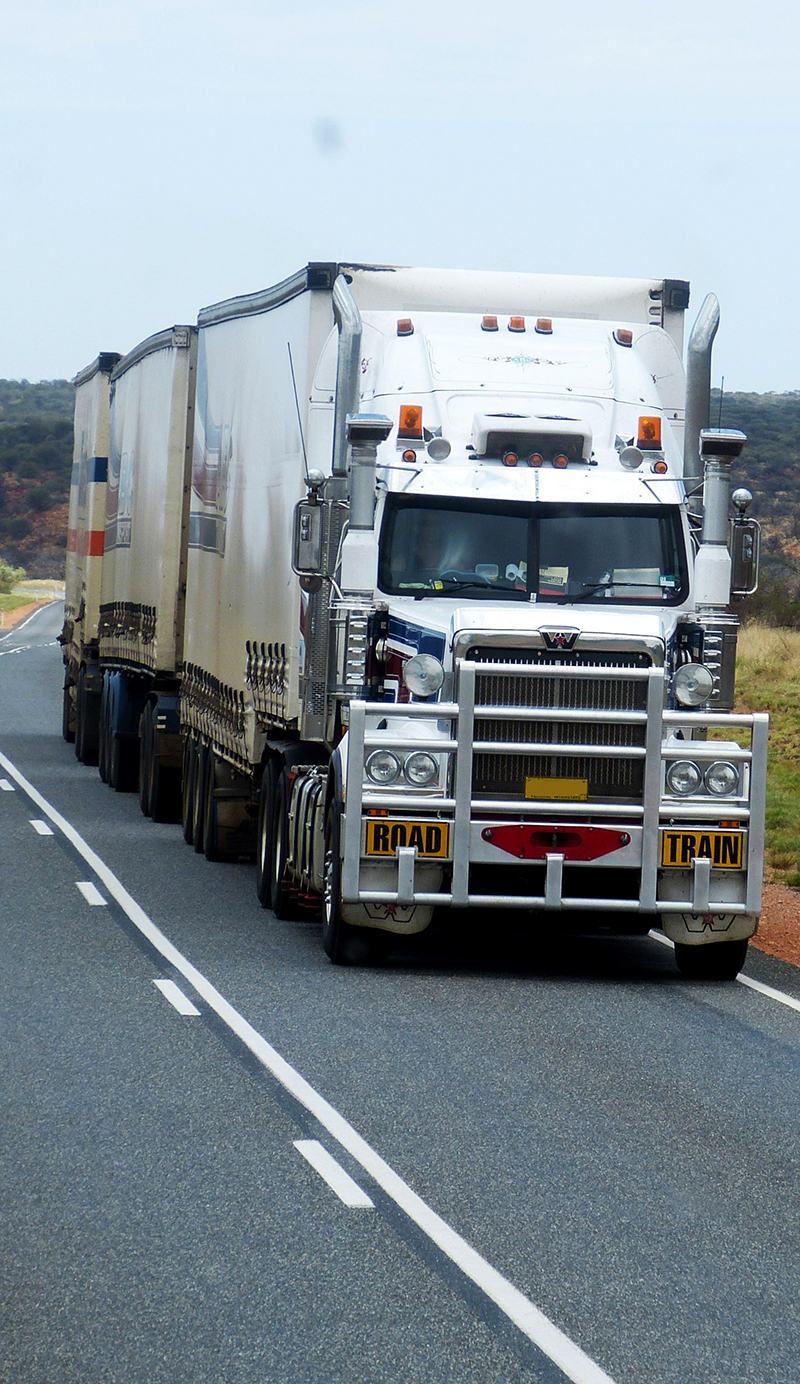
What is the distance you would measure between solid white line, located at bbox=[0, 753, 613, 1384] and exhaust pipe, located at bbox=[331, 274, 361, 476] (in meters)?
3.23

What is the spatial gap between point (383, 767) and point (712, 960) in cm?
240

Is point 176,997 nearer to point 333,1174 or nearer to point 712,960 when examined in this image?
point 712,960

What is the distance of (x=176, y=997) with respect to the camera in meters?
10.7

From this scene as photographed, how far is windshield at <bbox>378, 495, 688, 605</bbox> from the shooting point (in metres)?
12.1

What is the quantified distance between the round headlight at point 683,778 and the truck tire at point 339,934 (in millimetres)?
1906

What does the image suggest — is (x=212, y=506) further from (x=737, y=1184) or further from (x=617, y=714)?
(x=737, y=1184)

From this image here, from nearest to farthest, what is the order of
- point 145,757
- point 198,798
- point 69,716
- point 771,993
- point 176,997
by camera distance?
point 176,997, point 771,993, point 198,798, point 145,757, point 69,716

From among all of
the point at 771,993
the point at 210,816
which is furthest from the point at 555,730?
the point at 210,816

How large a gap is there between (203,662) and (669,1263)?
1222 cm

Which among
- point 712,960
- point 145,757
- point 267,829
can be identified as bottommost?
point 712,960

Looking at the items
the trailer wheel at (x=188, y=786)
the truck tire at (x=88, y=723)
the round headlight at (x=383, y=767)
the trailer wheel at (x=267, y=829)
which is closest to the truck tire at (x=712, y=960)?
the round headlight at (x=383, y=767)

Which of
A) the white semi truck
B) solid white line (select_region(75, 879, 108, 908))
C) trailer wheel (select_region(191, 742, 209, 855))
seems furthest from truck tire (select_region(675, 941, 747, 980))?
trailer wheel (select_region(191, 742, 209, 855))

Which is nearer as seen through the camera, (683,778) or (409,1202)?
(409,1202)

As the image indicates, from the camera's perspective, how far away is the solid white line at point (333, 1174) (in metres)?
6.91
